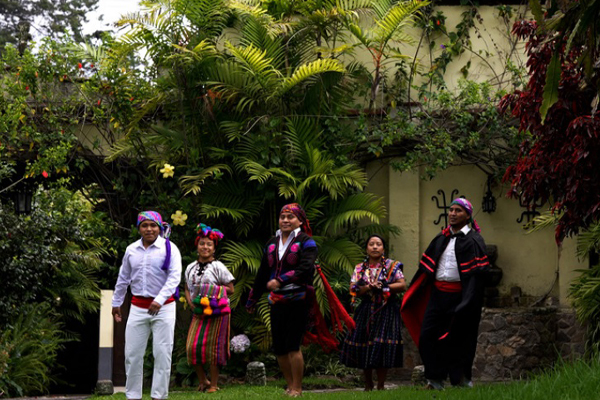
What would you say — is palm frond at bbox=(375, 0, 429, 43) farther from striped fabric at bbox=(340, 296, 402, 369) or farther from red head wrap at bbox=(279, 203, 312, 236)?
red head wrap at bbox=(279, 203, 312, 236)

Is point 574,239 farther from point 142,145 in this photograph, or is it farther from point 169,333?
point 169,333

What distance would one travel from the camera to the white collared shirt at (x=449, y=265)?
9.62 meters

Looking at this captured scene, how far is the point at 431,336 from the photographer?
9.60 meters

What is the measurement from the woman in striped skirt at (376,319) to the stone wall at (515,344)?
2466 millimetres

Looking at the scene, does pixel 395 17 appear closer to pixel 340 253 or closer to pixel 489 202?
pixel 489 202

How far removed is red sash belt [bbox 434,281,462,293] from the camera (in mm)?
9609

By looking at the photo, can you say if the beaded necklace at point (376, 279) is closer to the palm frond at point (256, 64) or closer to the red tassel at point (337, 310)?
the red tassel at point (337, 310)

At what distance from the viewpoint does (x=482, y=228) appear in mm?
14094

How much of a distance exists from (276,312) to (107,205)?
237 inches

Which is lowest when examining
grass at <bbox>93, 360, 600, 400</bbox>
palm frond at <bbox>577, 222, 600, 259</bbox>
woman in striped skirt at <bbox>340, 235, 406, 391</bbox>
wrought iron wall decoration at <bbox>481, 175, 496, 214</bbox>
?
grass at <bbox>93, 360, 600, 400</bbox>

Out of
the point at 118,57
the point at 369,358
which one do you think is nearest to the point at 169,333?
the point at 369,358

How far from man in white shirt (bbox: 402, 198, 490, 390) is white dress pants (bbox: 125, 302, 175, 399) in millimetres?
2505

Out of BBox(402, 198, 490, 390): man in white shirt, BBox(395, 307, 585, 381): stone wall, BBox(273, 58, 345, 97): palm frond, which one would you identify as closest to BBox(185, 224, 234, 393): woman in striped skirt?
BBox(402, 198, 490, 390): man in white shirt

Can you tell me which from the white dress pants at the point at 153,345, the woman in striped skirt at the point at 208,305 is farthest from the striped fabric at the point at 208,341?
the white dress pants at the point at 153,345
